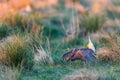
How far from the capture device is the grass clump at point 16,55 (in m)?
9.77

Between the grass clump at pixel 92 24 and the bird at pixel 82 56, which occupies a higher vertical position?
the bird at pixel 82 56

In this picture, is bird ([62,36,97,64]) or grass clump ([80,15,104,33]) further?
grass clump ([80,15,104,33])

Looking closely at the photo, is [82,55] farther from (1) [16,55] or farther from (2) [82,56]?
(1) [16,55]

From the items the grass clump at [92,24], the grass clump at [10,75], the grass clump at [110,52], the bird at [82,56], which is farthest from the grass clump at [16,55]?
the grass clump at [92,24]

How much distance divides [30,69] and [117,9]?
19.0 m

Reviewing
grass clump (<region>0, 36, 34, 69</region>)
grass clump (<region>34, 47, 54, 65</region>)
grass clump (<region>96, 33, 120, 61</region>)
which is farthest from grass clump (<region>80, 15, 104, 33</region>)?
grass clump (<region>0, 36, 34, 69</region>)

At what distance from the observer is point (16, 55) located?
9.80 m

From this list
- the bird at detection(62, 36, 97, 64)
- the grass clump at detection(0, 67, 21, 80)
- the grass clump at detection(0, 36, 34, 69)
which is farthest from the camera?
the bird at detection(62, 36, 97, 64)

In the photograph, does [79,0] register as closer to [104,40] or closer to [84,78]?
[104,40]

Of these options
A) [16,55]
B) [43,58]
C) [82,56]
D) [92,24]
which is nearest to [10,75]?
[16,55]

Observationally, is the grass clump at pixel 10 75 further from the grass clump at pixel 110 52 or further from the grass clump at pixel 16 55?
the grass clump at pixel 110 52

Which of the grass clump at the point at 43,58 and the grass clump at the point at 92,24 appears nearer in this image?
the grass clump at the point at 43,58

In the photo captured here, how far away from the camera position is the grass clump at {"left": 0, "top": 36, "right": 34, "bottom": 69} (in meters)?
9.77

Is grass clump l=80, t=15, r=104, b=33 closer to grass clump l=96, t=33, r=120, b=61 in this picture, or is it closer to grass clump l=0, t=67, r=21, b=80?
grass clump l=96, t=33, r=120, b=61
